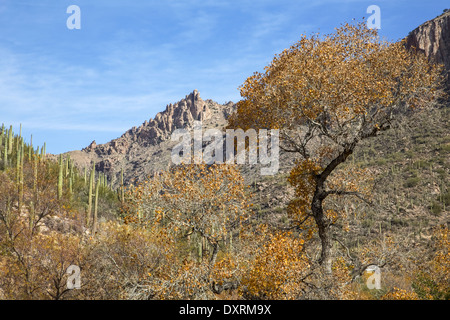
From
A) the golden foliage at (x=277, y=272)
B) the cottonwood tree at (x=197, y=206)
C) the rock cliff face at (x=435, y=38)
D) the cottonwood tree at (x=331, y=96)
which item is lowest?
the golden foliage at (x=277, y=272)

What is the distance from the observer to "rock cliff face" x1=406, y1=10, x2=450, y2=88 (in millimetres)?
70500

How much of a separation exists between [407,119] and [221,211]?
270 inches

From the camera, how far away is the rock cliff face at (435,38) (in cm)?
7050

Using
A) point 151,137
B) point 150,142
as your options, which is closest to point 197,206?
point 150,142

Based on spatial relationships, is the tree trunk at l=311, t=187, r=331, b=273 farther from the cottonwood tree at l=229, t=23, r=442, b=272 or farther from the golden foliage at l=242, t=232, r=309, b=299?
the golden foliage at l=242, t=232, r=309, b=299

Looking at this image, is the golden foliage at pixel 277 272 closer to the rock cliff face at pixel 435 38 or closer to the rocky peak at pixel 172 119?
the rock cliff face at pixel 435 38

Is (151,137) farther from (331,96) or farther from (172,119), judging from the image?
(331,96)

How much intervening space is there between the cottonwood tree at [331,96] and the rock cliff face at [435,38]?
2563 inches

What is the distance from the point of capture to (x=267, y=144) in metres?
13.1

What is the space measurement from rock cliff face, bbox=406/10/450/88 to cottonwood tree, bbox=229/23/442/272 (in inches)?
2563

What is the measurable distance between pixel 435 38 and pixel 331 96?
248ft

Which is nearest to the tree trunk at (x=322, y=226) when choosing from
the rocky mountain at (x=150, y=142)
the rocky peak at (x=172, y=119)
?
the rocky mountain at (x=150, y=142)
